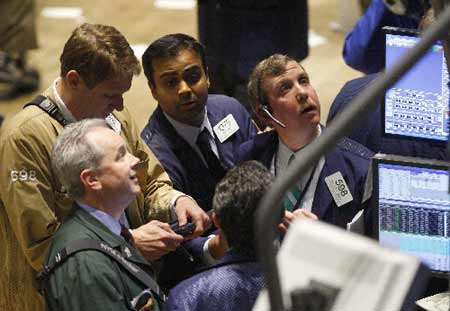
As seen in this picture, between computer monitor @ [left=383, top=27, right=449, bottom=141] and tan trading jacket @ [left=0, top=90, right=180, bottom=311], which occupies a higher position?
computer monitor @ [left=383, top=27, right=449, bottom=141]

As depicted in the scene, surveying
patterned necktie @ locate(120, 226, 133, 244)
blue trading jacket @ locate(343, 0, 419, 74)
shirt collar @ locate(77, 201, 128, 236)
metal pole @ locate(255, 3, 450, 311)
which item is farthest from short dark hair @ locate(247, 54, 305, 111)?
metal pole @ locate(255, 3, 450, 311)

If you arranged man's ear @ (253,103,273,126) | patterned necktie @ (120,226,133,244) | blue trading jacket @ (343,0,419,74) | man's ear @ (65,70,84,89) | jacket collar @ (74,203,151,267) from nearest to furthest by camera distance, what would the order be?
1. jacket collar @ (74,203,151,267)
2. patterned necktie @ (120,226,133,244)
3. man's ear @ (65,70,84,89)
4. man's ear @ (253,103,273,126)
5. blue trading jacket @ (343,0,419,74)

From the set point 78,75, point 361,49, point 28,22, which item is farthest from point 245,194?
point 28,22

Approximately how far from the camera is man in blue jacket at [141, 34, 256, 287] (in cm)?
430

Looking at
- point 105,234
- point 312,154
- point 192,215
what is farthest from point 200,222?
point 312,154

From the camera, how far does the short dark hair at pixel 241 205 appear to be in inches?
129

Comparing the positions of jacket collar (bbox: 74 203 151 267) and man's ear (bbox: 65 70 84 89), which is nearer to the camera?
jacket collar (bbox: 74 203 151 267)

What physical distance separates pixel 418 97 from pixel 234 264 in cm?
91

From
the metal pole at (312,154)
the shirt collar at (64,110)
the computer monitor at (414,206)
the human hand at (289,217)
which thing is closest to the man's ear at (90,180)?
the shirt collar at (64,110)

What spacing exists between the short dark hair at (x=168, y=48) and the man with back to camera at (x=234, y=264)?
3.60 ft

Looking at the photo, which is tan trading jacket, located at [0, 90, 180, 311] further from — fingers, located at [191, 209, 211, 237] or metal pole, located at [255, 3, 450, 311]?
metal pole, located at [255, 3, 450, 311]

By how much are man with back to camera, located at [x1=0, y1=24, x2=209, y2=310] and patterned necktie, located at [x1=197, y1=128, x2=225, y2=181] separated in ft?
0.73

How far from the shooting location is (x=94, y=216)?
341 centimetres

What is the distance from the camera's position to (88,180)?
341cm
